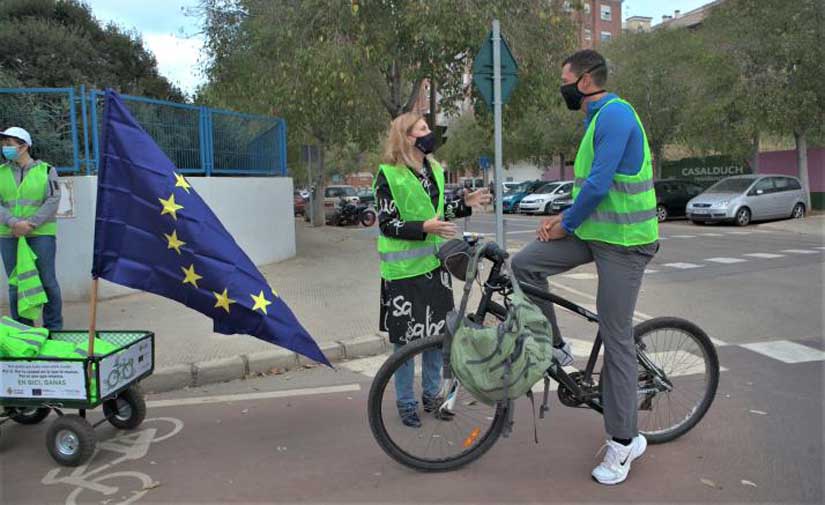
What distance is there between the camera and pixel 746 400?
4.39 meters

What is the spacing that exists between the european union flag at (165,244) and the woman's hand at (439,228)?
39.5 inches

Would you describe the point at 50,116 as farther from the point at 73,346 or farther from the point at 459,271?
the point at 459,271

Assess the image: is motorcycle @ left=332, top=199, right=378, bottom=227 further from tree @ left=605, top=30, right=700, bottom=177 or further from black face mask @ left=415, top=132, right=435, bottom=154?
black face mask @ left=415, top=132, right=435, bottom=154

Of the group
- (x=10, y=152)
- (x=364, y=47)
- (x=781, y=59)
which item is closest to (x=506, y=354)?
(x=10, y=152)

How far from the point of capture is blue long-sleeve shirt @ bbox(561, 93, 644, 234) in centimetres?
303

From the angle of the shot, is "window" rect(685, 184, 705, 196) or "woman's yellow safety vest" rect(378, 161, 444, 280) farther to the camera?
"window" rect(685, 184, 705, 196)

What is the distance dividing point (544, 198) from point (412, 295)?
27.1m

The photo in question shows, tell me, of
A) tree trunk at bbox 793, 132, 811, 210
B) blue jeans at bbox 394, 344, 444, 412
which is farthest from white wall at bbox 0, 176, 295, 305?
tree trunk at bbox 793, 132, 811, 210

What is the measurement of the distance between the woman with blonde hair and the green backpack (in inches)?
19.1

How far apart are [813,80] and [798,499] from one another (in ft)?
65.9

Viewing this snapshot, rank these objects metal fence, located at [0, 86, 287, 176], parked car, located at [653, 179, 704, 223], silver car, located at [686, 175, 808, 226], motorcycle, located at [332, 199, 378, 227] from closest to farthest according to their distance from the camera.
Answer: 1. metal fence, located at [0, 86, 287, 176]
2. silver car, located at [686, 175, 808, 226]
3. parked car, located at [653, 179, 704, 223]
4. motorcycle, located at [332, 199, 378, 227]

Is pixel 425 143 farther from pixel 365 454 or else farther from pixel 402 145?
pixel 365 454

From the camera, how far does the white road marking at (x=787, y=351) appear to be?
5398 millimetres

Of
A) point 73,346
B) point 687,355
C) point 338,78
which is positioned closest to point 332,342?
point 73,346
